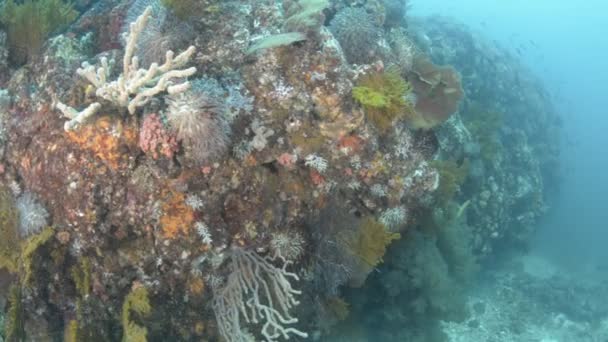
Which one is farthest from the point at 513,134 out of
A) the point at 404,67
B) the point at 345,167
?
the point at 345,167

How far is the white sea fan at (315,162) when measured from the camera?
16.0ft

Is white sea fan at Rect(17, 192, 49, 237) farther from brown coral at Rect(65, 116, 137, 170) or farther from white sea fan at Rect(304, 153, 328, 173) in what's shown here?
white sea fan at Rect(304, 153, 328, 173)

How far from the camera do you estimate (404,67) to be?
668 cm

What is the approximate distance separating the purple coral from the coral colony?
1cm

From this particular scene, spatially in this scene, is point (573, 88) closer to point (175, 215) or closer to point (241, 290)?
point (241, 290)

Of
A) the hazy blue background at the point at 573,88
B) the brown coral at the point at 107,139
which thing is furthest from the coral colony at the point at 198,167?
the hazy blue background at the point at 573,88

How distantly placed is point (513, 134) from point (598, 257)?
9.54 m

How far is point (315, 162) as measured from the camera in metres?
4.88

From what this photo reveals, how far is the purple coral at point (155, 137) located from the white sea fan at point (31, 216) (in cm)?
128

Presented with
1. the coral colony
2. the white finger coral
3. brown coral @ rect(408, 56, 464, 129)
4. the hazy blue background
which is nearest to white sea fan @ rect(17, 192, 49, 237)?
the coral colony

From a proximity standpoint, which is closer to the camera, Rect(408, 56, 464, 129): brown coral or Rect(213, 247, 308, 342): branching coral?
Rect(213, 247, 308, 342): branching coral

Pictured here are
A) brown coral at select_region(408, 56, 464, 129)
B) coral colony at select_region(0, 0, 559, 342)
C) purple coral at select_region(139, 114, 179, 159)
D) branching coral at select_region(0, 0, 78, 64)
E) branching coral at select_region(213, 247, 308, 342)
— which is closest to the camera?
purple coral at select_region(139, 114, 179, 159)

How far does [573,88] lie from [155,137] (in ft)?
160

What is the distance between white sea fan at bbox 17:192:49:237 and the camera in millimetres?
4418
